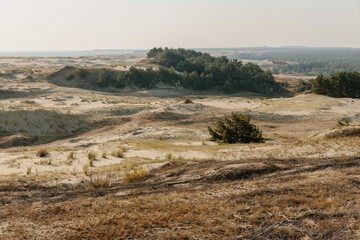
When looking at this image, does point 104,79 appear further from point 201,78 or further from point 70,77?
point 201,78

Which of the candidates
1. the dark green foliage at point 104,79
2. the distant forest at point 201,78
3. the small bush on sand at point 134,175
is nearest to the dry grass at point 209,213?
the small bush on sand at point 134,175

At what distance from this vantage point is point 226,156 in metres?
13.7

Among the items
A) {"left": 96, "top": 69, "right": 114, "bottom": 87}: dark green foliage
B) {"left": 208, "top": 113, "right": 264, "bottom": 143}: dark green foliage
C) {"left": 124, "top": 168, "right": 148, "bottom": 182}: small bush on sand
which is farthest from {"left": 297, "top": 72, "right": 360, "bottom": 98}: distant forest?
{"left": 124, "top": 168, "right": 148, "bottom": 182}: small bush on sand

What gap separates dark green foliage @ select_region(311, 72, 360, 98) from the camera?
54.1 m

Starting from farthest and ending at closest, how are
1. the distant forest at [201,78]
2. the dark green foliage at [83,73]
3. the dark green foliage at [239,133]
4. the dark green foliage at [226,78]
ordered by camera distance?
the dark green foliage at [226,78] < the distant forest at [201,78] < the dark green foliage at [83,73] < the dark green foliage at [239,133]

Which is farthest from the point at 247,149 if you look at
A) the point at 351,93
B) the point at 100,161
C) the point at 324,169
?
the point at 351,93

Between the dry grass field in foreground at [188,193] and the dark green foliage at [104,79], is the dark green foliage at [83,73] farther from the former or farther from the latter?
the dry grass field in foreground at [188,193]

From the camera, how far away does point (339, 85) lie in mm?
54281

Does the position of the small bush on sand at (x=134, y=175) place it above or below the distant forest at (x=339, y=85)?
below

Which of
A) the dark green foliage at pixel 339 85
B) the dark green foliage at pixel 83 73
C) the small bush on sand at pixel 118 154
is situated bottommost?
the small bush on sand at pixel 118 154

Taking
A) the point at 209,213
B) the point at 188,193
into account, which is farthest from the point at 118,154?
the point at 209,213

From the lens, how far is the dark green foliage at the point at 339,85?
54.1m

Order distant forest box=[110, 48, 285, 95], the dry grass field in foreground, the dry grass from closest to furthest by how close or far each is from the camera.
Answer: the dry grass < the dry grass field in foreground < distant forest box=[110, 48, 285, 95]

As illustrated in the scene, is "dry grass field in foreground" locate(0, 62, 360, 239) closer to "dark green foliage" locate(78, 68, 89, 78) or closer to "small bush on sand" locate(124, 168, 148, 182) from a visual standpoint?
"small bush on sand" locate(124, 168, 148, 182)
